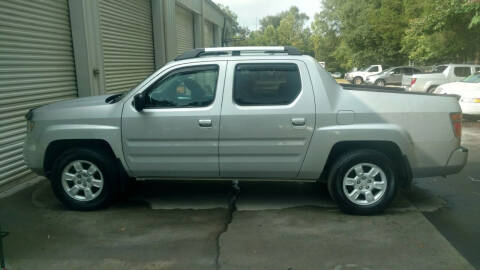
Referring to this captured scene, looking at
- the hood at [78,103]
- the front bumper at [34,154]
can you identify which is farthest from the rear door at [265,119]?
the front bumper at [34,154]

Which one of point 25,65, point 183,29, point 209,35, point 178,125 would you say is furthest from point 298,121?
point 209,35

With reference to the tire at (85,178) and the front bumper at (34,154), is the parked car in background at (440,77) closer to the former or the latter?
the tire at (85,178)

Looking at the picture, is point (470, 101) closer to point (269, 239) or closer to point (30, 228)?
point (269, 239)

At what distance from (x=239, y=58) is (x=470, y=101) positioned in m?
9.37

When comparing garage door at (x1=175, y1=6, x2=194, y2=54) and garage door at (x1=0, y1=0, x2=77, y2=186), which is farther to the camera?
garage door at (x1=175, y1=6, x2=194, y2=54)

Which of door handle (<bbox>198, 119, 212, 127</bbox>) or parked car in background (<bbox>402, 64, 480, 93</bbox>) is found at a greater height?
door handle (<bbox>198, 119, 212, 127</bbox>)

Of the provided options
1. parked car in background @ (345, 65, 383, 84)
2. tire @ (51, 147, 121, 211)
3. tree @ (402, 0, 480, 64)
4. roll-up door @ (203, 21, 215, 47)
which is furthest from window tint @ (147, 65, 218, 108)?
parked car in background @ (345, 65, 383, 84)

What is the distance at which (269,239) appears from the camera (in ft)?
14.8

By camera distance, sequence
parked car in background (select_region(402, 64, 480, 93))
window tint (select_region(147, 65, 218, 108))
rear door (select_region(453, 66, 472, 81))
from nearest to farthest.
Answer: window tint (select_region(147, 65, 218, 108))
parked car in background (select_region(402, 64, 480, 93))
rear door (select_region(453, 66, 472, 81))

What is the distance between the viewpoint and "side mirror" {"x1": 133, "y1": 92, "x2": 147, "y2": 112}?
5043mm

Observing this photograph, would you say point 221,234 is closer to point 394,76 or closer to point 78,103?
point 78,103

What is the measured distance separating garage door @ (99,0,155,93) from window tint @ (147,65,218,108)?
513 cm

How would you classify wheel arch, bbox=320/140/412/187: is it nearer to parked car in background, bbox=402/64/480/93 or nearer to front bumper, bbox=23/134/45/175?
front bumper, bbox=23/134/45/175

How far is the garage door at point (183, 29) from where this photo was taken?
17.8m
